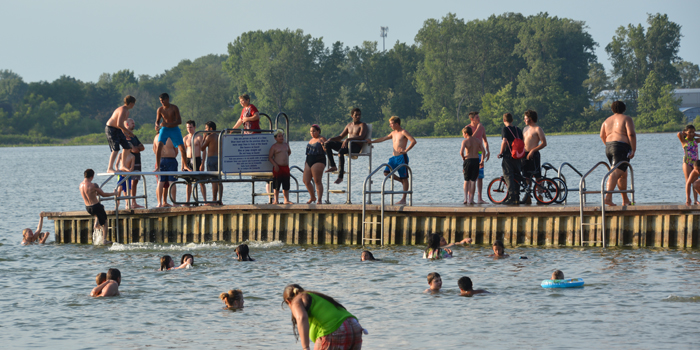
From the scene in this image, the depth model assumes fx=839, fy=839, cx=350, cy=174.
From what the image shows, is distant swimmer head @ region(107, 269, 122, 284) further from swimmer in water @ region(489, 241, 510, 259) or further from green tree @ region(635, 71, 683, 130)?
green tree @ region(635, 71, 683, 130)

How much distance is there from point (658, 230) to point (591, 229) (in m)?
1.27

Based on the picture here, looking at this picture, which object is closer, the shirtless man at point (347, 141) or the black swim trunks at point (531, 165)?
the black swim trunks at point (531, 165)

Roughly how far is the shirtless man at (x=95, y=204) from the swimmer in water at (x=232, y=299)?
19.8 ft

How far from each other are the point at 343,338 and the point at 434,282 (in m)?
6.33

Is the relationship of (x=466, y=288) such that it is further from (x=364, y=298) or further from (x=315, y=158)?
(x=315, y=158)

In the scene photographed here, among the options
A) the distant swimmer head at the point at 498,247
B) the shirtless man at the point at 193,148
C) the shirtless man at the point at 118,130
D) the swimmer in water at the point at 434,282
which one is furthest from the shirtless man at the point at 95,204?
the distant swimmer head at the point at 498,247

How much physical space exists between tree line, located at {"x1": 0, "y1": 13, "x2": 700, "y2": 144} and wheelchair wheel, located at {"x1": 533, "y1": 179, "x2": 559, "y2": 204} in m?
85.6

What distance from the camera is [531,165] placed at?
698 inches

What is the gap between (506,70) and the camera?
358ft

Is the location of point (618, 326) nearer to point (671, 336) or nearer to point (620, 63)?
point (671, 336)

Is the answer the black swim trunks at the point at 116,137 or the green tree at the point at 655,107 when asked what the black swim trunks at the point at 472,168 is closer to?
the black swim trunks at the point at 116,137

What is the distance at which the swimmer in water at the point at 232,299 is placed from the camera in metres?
13.9

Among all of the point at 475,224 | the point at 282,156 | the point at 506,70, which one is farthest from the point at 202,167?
the point at 506,70

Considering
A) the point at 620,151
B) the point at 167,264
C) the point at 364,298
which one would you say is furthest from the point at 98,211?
the point at 620,151
